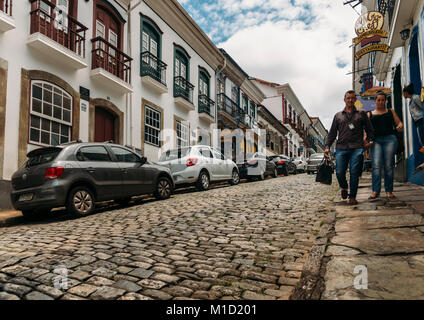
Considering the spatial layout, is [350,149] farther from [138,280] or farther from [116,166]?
[116,166]

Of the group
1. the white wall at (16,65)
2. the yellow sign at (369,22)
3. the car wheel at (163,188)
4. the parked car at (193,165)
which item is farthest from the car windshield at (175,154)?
the yellow sign at (369,22)

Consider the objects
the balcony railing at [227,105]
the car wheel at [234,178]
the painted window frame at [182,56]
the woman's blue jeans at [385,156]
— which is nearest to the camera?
the woman's blue jeans at [385,156]

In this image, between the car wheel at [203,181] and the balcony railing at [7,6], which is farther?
the car wheel at [203,181]

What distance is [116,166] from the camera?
7.64 m

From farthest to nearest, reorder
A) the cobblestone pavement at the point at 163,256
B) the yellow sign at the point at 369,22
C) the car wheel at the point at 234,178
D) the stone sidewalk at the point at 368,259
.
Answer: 1. the car wheel at the point at 234,178
2. the yellow sign at the point at 369,22
3. the cobblestone pavement at the point at 163,256
4. the stone sidewalk at the point at 368,259

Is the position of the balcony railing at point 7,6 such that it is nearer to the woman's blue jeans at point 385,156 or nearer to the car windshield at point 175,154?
the car windshield at point 175,154

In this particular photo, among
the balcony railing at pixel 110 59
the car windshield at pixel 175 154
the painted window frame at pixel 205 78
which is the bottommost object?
the car windshield at pixel 175 154

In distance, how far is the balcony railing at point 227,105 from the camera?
21281 mm

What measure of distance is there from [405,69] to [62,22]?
33.4ft

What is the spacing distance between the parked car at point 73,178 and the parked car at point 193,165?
2419 millimetres

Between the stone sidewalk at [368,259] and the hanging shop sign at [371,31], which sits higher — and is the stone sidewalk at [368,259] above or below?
below

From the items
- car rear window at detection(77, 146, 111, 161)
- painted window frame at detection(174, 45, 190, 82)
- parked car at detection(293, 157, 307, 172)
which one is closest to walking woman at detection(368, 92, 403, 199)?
car rear window at detection(77, 146, 111, 161)

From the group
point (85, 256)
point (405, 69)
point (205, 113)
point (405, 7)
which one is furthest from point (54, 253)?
point (205, 113)
